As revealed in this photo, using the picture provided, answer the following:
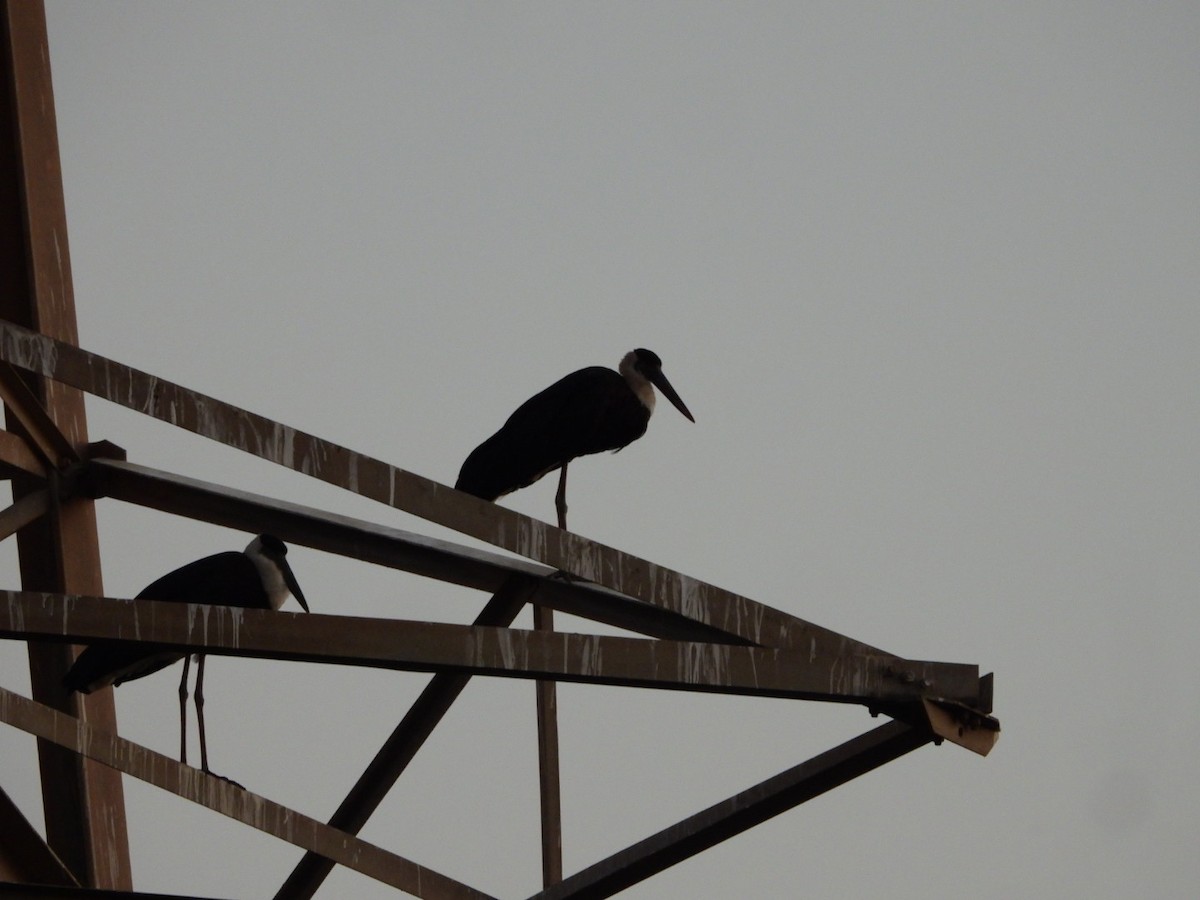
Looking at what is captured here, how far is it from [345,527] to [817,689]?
5.47 feet

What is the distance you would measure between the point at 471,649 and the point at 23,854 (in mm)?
2285

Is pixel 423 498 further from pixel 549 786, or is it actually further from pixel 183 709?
pixel 183 709

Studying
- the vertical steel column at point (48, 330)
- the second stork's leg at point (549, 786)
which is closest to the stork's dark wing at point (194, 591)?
the vertical steel column at point (48, 330)

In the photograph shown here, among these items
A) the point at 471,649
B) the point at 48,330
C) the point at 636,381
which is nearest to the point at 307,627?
the point at 471,649

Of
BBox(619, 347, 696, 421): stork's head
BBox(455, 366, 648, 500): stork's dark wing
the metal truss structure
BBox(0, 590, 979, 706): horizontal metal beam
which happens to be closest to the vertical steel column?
the metal truss structure

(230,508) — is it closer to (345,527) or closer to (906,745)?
(345,527)

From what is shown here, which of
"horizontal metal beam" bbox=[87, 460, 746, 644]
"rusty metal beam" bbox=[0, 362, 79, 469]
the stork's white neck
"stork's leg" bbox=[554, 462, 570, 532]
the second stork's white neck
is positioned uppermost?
the second stork's white neck

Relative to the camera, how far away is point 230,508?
15.1 feet

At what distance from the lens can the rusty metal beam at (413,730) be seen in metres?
4.11

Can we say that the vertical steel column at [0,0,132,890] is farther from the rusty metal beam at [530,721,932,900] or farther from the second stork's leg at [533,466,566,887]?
the rusty metal beam at [530,721,932,900]

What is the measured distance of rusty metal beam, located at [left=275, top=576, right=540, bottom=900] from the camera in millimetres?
4113

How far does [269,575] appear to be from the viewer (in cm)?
612

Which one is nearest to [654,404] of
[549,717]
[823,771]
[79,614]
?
[549,717]

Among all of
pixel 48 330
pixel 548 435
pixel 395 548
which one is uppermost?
pixel 548 435
